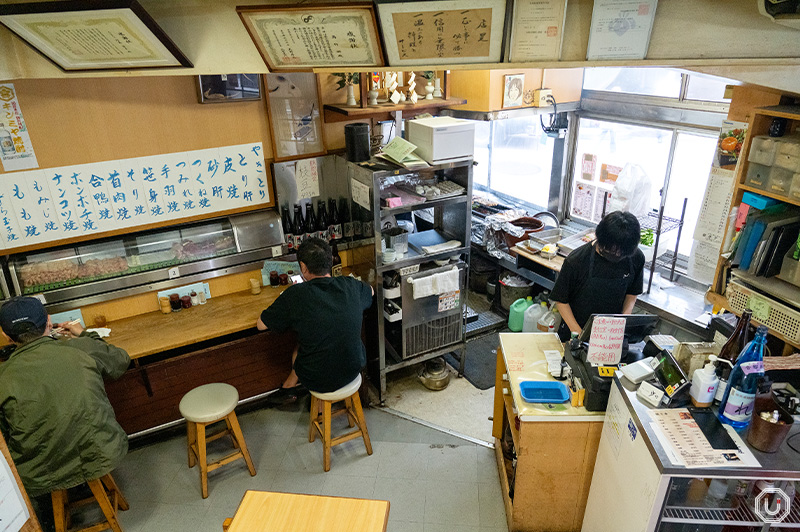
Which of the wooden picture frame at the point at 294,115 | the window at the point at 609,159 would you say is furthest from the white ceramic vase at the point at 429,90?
the window at the point at 609,159

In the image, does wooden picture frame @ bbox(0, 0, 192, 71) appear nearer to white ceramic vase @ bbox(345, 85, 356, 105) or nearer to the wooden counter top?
white ceramic vase @ bbox(345, 85, 356, 105)

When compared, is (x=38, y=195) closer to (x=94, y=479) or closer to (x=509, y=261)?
(x=94, y=479)

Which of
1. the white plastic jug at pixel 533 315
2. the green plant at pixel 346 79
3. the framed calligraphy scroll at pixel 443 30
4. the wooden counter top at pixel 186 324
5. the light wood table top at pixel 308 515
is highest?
the framed calligraphy scroll at pixel 443 30

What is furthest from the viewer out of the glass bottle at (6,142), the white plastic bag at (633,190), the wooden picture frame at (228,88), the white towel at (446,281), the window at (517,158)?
the window at (517,158)

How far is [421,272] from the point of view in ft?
12.6

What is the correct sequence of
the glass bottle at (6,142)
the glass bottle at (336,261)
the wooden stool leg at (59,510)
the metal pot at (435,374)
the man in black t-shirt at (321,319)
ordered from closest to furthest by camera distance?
the wooden stool leg at (59,510)
the glass bottle at (6,142)
the man in black t-shirt at (321,319)
the glass bottle at (336,261)
the metal pot at (435,374)

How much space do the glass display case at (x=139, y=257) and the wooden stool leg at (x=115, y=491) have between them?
119 cm

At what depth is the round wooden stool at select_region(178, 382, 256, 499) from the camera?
313 centimetres

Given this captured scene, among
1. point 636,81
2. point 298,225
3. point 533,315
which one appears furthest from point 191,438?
point 636,81

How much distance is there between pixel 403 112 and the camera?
421 centimetres

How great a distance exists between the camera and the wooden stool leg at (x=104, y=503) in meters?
2.83

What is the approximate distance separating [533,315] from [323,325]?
2.24 metres

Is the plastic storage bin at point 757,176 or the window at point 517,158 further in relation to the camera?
→ the window at point 517,158

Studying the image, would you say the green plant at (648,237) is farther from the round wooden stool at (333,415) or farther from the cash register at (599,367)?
the round wooden stool at (333,415)
